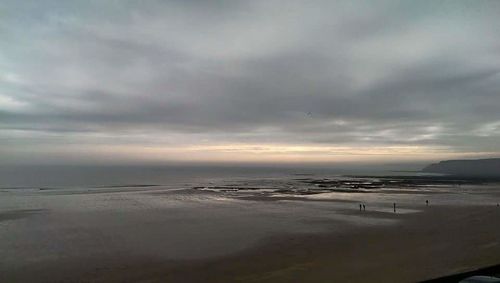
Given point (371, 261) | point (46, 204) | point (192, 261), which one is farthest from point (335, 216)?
point (46, 204)

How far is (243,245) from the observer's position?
19.0m

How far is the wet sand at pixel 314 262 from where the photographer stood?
1352 cm

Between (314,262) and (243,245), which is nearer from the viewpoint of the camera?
(314,262)

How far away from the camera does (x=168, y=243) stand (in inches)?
761

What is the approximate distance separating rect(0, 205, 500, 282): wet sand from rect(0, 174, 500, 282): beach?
0.12 ft

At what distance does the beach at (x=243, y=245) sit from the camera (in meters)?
14.0

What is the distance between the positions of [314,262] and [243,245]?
455 centimetres

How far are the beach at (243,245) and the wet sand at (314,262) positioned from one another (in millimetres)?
38

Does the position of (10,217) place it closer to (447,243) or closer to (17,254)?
(17,254)

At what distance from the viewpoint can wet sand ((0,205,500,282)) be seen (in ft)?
44.3

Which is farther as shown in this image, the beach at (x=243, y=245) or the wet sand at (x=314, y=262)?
the beach at (x=243, y=245)

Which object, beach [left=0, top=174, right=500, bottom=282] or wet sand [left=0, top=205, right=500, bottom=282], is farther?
beach [left=0, top=174, right=500, bottom=282]

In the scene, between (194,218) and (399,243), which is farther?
(194,218)

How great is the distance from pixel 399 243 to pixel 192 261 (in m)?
10.2
